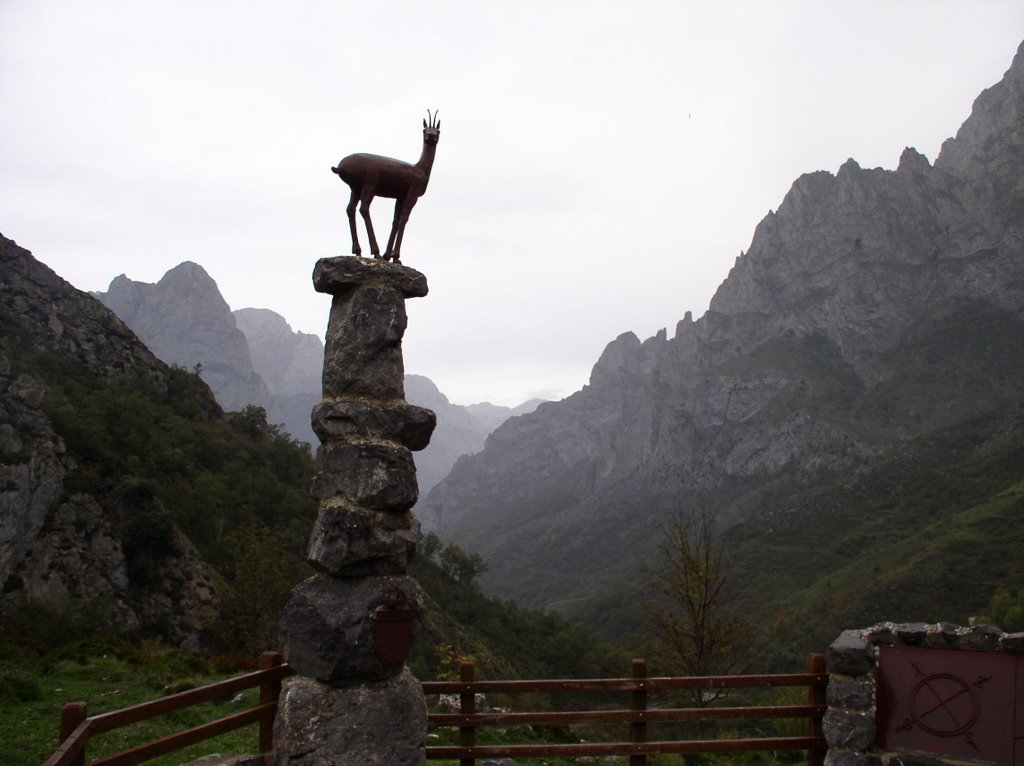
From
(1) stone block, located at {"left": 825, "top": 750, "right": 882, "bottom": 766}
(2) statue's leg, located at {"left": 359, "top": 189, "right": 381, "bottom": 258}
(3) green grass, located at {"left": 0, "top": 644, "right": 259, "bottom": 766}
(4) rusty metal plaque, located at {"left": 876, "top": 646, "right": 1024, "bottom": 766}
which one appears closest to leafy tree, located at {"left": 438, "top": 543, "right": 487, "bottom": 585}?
(3) green grass, located at {"left": 0, "top": 644, "right": 259, "bottom": 766}

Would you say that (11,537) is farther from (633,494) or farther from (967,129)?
(967,129)

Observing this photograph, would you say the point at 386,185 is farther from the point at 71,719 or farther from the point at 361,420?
the point at 71,719

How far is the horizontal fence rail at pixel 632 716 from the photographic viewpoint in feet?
26.9

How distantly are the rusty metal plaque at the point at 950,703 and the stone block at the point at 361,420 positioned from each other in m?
5.79

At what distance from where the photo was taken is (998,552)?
164 ft

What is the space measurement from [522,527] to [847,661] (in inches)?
6747

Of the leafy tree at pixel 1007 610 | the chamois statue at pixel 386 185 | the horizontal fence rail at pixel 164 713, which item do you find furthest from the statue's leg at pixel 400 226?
the leafy tree at pixel 1007 610

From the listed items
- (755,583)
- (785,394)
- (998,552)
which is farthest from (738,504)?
(998,552)

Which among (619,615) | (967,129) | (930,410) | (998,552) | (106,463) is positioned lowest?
(619,615)

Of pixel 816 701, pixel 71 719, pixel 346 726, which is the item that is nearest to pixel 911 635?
pixel 816 701

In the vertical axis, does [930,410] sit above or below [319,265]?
above

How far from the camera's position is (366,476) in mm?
7176

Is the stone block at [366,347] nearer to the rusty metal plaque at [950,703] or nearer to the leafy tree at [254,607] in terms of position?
the rusty metal plaque at [950,703]

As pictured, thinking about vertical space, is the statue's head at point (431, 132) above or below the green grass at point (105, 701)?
above
